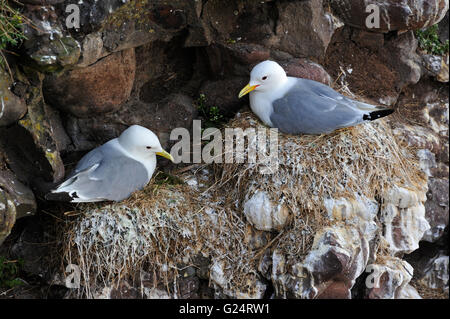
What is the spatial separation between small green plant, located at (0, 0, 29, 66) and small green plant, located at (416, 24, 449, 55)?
10.0 ft

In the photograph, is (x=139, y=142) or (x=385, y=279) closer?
(x=139, y=142)

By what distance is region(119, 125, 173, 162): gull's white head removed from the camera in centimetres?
335

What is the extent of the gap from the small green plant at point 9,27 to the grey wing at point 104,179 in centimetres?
75

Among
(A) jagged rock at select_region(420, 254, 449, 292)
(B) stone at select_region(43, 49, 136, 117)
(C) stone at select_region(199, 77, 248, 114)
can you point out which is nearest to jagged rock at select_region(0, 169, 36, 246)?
(B) stone at select_region(43, 49, 136, 117)

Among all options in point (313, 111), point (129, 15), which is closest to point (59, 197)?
point (129, 15)

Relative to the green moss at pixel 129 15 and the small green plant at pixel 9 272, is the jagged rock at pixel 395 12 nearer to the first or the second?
the green moss at pixel 129 15

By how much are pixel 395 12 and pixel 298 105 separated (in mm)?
1109

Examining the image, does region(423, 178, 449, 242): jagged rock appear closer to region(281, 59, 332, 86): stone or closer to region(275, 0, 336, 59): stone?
region(281, 59, 332, 86): stone

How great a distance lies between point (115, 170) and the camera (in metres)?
3.29

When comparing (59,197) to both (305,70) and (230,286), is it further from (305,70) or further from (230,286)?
(305,70)

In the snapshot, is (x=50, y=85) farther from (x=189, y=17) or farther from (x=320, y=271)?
(x=320, y=271)

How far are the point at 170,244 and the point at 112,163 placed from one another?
59cm

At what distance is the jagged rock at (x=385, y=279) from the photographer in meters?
3.51

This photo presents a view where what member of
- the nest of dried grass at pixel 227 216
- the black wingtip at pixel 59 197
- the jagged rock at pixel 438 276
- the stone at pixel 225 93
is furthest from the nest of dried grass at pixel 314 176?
the jagged rock at pixel 438 276
